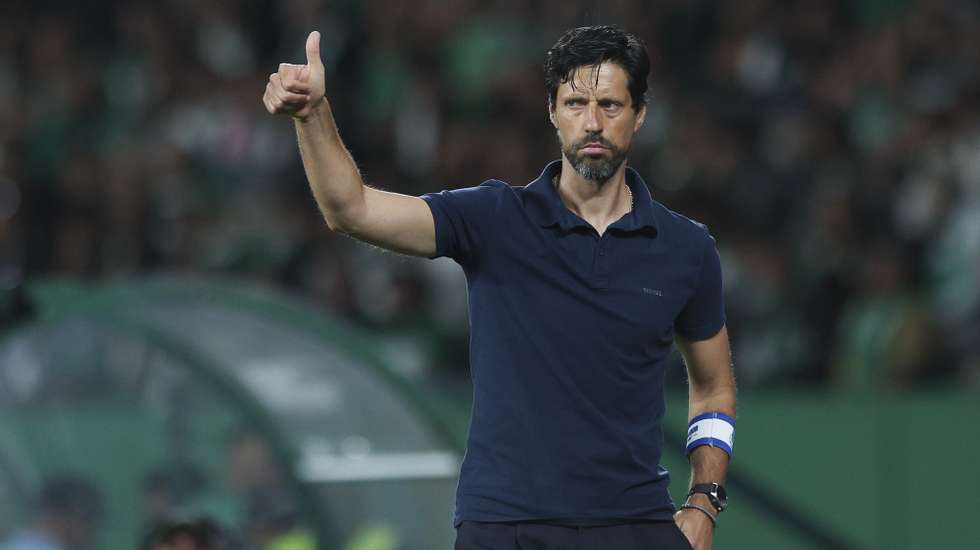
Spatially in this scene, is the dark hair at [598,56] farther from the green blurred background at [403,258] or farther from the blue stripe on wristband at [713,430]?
the green blurred background at [403,258]

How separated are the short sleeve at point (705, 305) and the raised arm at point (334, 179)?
24.0 inches

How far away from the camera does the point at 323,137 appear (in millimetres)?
3217

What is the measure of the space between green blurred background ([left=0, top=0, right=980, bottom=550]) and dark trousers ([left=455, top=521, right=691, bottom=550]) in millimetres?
2667

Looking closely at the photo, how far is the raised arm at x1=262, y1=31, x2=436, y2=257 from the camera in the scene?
316cm

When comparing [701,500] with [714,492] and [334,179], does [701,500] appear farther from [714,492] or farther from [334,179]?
[334,179]

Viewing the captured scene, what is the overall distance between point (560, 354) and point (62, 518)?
12.3 feet

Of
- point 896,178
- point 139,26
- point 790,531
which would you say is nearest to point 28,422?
point 790,531

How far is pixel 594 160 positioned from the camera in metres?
3.45

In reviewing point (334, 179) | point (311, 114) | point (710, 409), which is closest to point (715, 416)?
point (710, 409)

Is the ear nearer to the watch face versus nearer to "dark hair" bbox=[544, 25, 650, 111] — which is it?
"dark hair" bbox=[544, 25, 650, 111]

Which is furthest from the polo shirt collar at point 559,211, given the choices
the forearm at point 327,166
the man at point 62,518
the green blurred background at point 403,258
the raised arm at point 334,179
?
the man at point 62,518

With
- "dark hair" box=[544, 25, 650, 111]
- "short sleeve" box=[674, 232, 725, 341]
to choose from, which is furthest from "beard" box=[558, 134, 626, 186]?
"short sleeve" box=[674, 232, 725, 341]

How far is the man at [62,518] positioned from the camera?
655 cm

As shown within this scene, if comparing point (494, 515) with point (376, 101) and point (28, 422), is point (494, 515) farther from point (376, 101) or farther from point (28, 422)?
point (376, 101)
